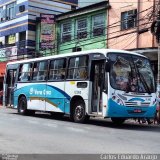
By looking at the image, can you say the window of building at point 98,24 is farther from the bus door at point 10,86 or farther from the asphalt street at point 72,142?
the asphalt street at point 72,142

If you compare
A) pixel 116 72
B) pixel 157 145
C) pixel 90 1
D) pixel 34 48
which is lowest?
pixel 157 145

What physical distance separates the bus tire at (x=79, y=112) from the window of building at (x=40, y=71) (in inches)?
119

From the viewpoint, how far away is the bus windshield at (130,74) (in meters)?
16.0

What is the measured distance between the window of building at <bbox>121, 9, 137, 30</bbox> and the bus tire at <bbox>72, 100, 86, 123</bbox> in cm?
1039

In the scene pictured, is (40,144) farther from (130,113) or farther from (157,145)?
(130,113)

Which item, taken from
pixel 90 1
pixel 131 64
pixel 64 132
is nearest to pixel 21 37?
pixel 90 1

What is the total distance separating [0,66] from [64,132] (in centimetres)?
2795

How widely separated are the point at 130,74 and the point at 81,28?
50.6 feet

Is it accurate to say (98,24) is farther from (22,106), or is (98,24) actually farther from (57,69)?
(57,69)

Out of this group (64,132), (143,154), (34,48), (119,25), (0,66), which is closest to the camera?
(143,154)

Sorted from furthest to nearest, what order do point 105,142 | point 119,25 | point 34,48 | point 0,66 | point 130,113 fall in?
point 0,66
point 34,48
point 119,25
point 130,113
point 105,142

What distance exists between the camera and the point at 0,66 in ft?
133

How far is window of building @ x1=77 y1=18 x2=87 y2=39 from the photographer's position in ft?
101

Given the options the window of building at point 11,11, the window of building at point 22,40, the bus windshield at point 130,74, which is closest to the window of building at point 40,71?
the bus windshield at point 130,74
